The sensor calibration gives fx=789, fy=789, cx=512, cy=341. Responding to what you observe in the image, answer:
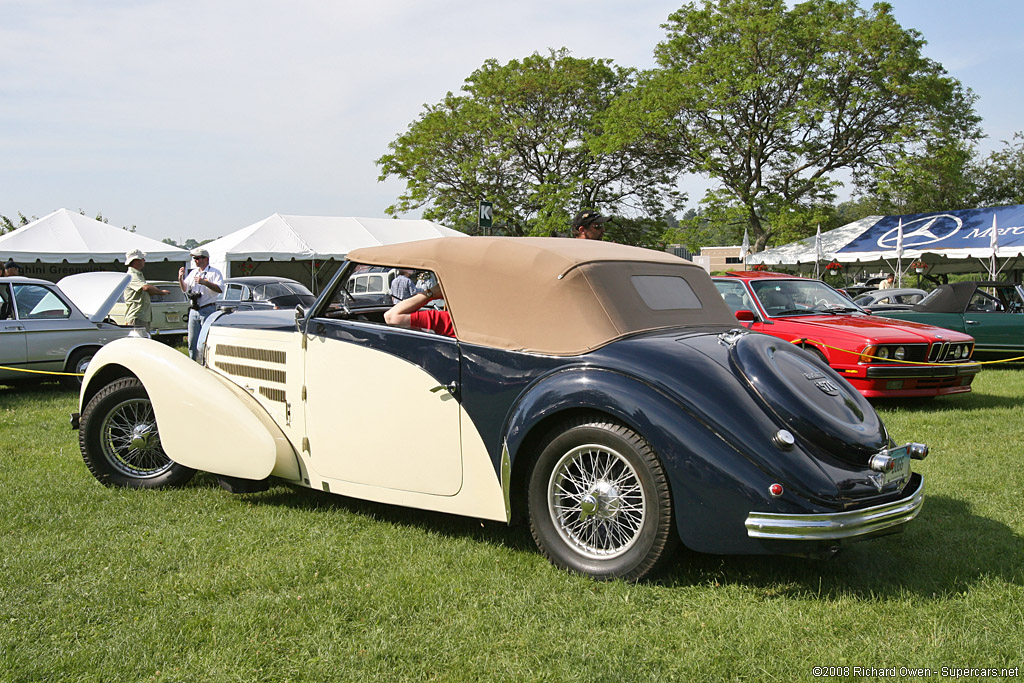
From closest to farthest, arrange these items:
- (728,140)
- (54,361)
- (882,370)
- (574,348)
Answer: (574,348)
(882,370)
(54,361)
(728,140)

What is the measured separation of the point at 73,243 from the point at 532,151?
62.3ft

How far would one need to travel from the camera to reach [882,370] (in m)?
8.31

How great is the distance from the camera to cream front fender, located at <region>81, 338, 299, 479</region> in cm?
469

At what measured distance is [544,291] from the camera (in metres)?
4.00

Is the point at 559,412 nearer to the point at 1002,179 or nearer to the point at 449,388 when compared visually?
the point at 449,388

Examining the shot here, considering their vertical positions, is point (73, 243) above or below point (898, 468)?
above

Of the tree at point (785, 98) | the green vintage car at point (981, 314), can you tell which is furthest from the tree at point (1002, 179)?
the green vintage car at point (981, 314)

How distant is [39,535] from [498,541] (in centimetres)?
256

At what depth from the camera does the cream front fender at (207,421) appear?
4.69 metres

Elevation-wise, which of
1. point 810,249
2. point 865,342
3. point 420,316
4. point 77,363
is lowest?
point 77,363

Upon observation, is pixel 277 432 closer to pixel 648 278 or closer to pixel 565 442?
pixel 565 442

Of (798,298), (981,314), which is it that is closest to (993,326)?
(981,314)

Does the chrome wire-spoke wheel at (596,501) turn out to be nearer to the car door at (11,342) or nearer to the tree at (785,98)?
the car door at (11,342)

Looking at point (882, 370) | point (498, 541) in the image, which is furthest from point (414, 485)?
point (882, 370)
